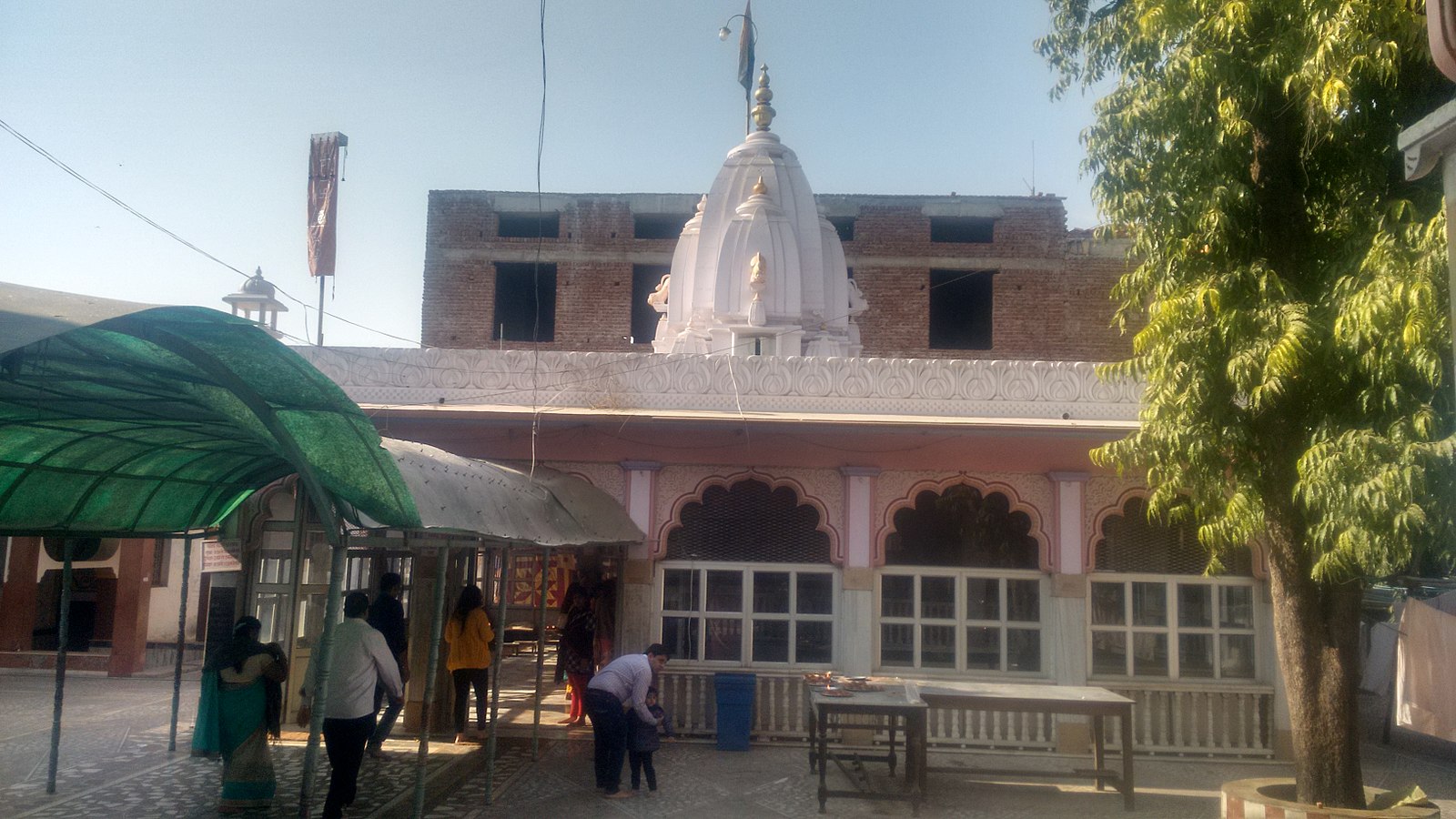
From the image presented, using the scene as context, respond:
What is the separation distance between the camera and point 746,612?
32.6 ft

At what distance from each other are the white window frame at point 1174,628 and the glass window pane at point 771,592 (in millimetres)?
2808

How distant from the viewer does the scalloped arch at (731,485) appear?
990 centimetres

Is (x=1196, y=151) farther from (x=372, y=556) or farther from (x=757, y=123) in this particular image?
(x=757, y=123)

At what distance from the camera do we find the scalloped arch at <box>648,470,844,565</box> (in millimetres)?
9898

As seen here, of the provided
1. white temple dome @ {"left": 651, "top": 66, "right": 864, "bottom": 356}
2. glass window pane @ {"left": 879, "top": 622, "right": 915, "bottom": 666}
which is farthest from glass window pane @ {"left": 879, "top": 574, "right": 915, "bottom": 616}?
white temple dome @ {"left": 651, "top": 66, "right": 864, "bottom": 356}

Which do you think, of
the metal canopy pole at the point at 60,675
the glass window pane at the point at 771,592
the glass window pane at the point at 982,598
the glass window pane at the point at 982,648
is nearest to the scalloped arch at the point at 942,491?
the glass window pane at the point at 982,598

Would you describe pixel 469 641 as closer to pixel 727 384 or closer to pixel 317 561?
pixel 317 561

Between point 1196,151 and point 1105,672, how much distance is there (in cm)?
507

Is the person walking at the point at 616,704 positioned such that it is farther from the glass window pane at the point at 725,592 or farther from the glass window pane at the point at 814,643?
the glass window pane at the point at 814,643

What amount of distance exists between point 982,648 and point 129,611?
10.8 m

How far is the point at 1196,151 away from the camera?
6840 mm

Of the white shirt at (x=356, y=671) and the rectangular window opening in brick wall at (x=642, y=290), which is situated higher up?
the rectangular window opening in brick wall at (x=642, y=290)

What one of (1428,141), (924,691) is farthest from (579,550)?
(1428,141)

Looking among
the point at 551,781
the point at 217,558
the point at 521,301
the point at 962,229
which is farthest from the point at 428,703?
the point at 962,229
